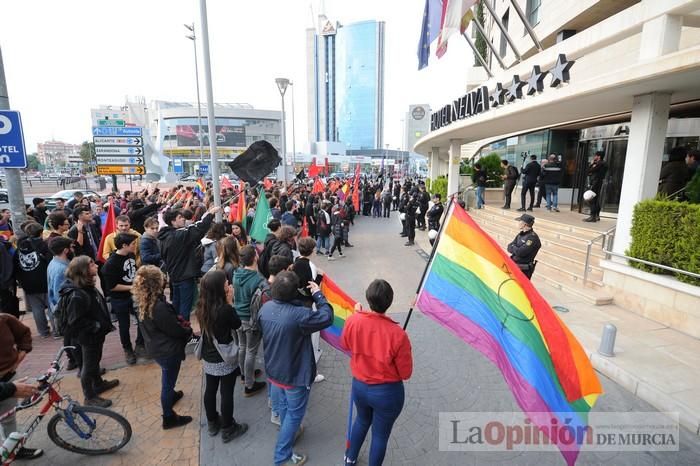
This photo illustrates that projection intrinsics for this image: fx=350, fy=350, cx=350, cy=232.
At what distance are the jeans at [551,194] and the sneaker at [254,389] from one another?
12706 mm

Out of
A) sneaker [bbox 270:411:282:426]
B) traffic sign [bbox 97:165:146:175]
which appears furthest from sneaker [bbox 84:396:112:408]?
traffic sign [bbox 97:165:146:175]

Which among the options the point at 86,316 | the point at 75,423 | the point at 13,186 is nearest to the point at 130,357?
the point at 86,316

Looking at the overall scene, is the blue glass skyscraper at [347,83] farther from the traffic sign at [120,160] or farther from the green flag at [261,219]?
the green flag at [261,219]

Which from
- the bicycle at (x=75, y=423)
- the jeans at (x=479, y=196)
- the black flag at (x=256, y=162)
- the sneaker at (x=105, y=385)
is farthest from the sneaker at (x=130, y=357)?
the jeans at (x=479, y=196)

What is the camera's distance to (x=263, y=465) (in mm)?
3240

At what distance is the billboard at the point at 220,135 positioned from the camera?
77.9 meters

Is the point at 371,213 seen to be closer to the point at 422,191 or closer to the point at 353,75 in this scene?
the point at 422,191

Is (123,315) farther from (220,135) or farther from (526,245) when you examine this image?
(220,135)

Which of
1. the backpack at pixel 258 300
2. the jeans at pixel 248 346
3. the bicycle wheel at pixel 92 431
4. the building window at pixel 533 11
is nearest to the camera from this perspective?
the bicycle wheel at pixel 92 431

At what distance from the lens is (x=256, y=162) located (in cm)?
706

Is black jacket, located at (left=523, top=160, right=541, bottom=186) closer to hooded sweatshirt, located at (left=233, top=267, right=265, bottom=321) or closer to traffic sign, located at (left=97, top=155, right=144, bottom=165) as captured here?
hooded sweatshirt, located at (left=233, top=267, right=265, bottom=321)

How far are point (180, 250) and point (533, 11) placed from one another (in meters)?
20.7

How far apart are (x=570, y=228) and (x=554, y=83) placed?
4.24 m

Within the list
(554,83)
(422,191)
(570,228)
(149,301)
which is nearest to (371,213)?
(422,191)
